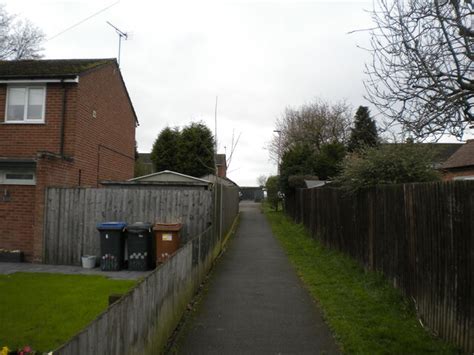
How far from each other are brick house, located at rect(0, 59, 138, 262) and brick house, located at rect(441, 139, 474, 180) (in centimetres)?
1613

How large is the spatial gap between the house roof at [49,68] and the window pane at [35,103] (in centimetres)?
52

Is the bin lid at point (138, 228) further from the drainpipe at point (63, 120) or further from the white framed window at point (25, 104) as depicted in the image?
the white framed window at point (25, 104)

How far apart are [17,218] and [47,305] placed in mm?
6087

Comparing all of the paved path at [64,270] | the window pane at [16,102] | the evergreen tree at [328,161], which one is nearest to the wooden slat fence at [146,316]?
the paved path at [64,270]

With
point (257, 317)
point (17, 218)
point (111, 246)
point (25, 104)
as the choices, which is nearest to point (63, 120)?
point (25, 104)

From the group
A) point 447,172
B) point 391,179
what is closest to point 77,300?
point 391,179

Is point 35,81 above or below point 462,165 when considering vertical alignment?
above

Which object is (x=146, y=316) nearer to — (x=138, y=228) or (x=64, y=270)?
(x=138, y=228)

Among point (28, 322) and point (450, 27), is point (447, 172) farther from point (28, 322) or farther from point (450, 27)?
point (28, 322)

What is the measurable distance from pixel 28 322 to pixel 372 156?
7224 mm

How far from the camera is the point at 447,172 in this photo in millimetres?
24266

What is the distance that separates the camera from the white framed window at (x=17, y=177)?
41.7ft

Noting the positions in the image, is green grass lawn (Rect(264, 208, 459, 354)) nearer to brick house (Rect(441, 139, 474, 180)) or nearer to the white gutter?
the white gutter

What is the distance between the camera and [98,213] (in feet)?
39.1
